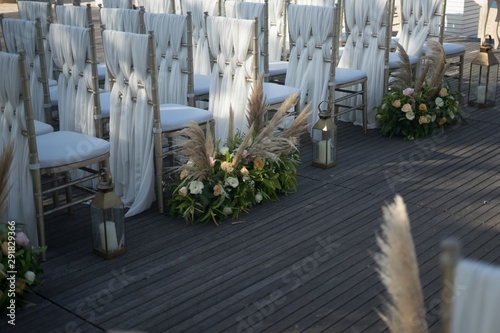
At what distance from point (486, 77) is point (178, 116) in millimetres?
3213

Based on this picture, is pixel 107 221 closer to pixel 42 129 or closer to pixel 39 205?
pixel 39 205

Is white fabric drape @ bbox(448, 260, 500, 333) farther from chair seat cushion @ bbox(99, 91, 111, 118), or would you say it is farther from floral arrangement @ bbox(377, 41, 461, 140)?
floral arrangement @ bbox(377, 41, 461, 140)

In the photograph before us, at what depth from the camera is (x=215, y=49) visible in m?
4.84

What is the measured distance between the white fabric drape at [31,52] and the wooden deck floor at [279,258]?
90 cm

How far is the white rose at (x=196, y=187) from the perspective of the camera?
3.93m

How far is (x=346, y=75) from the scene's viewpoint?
5426 mm

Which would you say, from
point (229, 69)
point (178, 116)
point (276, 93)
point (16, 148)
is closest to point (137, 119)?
point (178, 116)

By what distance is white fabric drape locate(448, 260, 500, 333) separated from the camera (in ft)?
4.99

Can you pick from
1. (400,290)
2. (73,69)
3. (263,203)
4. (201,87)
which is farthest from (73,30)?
(400,290)

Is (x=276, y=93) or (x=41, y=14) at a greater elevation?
(x=41, y=14)

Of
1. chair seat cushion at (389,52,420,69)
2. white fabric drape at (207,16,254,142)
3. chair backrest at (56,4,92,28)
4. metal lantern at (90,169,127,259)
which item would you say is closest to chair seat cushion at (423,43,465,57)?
chair seat cushion at (389,52,420,69)

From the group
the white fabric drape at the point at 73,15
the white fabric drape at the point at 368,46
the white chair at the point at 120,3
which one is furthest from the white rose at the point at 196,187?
the white chair at the point at 120,3

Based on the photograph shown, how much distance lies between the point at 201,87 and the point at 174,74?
0.86ft

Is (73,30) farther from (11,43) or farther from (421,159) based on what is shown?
(421,159)
